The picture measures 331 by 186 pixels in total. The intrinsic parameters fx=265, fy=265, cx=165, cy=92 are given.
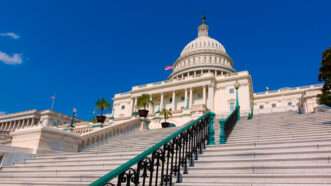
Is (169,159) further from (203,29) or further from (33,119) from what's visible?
(203,29)

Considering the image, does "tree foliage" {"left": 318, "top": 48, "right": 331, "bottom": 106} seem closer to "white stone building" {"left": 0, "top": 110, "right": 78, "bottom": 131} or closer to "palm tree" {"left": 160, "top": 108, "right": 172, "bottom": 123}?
"palm tree" {"left": 160, "top": 108, "right": 172, "bottom": 123}

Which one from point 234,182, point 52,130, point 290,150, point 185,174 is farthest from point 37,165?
point 290,150

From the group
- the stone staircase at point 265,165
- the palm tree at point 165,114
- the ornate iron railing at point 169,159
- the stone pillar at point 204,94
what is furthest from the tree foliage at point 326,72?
the stone pillar at point 204,94

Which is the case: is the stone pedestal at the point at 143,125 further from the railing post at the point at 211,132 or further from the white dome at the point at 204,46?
the white dome at the point at 204,46

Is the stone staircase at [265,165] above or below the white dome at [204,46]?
below

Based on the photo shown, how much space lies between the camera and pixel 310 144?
659cm

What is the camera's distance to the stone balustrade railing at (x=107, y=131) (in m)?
14.4

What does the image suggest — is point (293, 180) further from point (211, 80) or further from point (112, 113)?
point (112, 113)

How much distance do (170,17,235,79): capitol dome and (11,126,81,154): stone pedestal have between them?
236ft

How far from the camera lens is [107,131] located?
57.2 feet

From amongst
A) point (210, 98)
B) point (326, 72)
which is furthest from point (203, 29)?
point (326, 72)

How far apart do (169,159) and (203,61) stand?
272 ft

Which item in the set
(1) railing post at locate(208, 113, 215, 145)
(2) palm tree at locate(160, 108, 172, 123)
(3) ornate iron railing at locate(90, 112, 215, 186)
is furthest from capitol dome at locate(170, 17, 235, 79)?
(3) ornate iron railing at locate(90, 112, 215, 186)

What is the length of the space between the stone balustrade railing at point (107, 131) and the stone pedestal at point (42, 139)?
1.82 meters
